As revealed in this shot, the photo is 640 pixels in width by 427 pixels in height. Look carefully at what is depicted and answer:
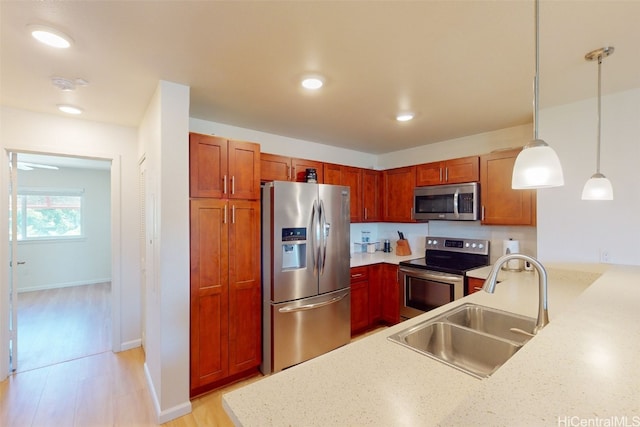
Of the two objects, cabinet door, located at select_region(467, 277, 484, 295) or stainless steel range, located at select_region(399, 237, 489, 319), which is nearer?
cabinet door, located at select_region(467, 277, 484, 295)

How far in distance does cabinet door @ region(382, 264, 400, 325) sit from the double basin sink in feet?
5.81

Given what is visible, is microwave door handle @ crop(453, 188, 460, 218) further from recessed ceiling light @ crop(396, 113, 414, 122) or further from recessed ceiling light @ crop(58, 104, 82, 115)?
recessed ceiling light @ crop(58, 104, 82, 115)

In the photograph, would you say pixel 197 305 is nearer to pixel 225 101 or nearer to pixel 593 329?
pixel 225 101

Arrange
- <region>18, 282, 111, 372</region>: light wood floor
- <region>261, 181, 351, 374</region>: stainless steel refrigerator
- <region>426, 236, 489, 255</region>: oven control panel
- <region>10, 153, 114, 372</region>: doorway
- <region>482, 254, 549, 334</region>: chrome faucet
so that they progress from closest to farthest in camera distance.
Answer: <region>482, 254, 549, 334</region>: chrome faucet, <region>261, 181, 351, 374</region>: stainless steel refrigerator, <region>18, 282, 111, 372</region>: light wood floor, <region>426, 236, 489, 255</region>: oven control panel, <region>10, 153, 114, 372</region>: doorway

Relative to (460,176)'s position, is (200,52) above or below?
above

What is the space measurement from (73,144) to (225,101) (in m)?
1.72

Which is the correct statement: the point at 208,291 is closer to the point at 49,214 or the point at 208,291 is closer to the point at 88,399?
the point at 88,399

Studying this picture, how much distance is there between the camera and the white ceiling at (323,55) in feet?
4.29

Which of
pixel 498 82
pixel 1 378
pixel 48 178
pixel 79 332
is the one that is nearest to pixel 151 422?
pixel 1 378

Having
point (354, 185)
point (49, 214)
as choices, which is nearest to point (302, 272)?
point (354, 185)

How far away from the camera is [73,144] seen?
2.78m

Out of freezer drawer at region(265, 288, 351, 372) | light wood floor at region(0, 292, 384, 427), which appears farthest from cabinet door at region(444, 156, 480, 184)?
light wood floor at region(0, 292, 384, 427)

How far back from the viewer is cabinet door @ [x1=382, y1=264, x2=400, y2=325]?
3.40 meters

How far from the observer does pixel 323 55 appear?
167 cm
